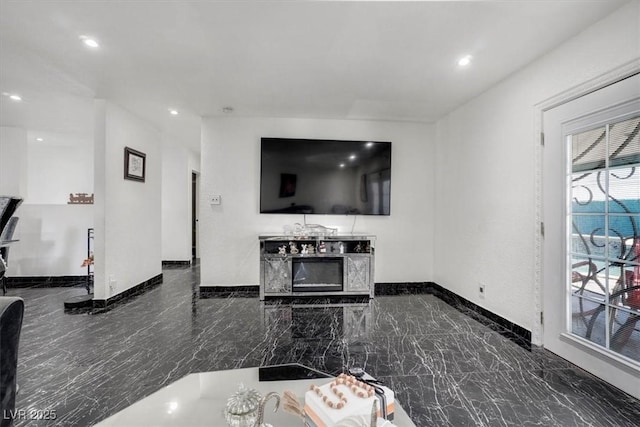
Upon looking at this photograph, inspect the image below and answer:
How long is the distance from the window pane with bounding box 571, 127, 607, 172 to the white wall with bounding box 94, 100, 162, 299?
470 cm

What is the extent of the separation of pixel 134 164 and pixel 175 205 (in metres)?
2.06

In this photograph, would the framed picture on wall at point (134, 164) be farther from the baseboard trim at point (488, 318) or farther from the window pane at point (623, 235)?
the window pane at point (623, 235)

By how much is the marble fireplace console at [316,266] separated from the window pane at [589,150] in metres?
2.19

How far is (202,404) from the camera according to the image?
4.01 feet

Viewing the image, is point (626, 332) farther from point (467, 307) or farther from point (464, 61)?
point (464, 61)

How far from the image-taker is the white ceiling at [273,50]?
6.28ft

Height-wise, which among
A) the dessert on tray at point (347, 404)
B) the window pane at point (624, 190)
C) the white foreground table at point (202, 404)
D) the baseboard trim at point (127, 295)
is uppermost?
the window pane at point (624, 190)

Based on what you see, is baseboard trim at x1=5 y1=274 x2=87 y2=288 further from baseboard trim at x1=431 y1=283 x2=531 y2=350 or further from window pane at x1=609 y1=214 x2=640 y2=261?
window pane at x1=609 y1=214 x2=640 y2=261

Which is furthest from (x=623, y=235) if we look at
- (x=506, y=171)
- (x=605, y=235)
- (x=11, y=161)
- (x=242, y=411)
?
(x=11, y=161)

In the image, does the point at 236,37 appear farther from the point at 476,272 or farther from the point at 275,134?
the point at 476,272

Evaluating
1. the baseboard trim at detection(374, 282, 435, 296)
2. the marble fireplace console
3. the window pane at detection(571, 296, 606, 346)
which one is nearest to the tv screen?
the marble fireplace console

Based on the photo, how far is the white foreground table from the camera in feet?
3.62

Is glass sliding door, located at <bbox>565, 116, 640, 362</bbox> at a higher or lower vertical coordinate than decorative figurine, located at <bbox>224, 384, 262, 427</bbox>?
higher

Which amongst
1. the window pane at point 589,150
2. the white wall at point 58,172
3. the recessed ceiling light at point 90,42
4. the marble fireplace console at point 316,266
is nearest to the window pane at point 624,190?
the window pane at point 589,150
